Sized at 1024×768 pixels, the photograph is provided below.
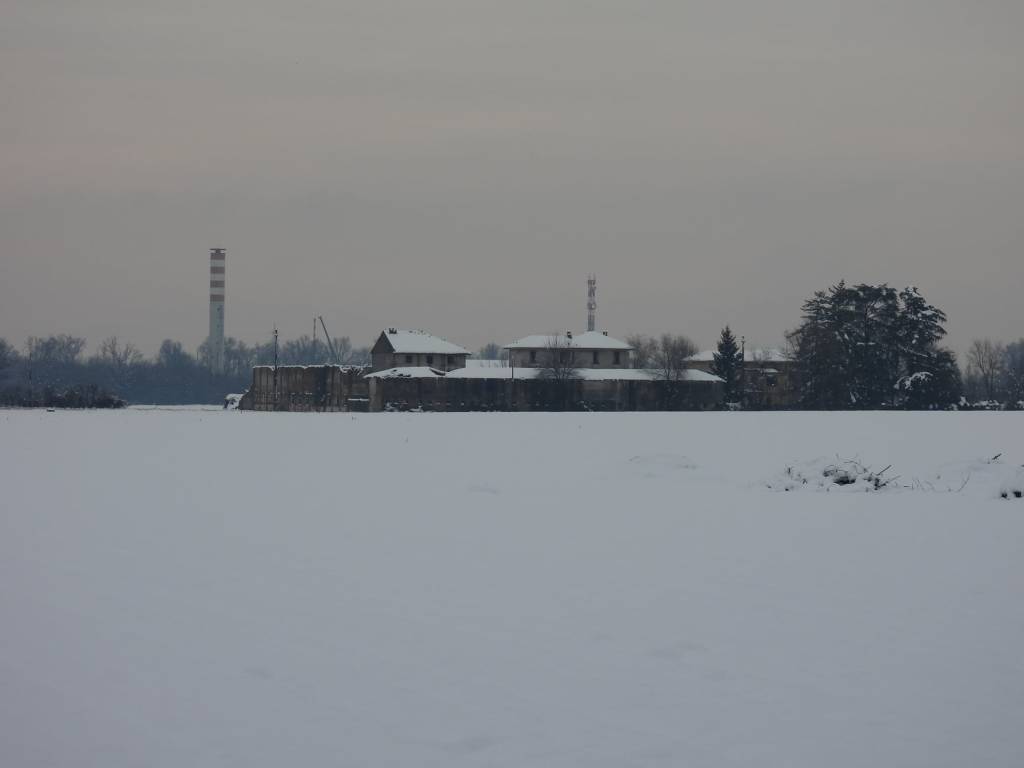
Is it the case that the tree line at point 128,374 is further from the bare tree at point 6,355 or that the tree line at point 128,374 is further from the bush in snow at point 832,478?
the bush in snow at point 832,478

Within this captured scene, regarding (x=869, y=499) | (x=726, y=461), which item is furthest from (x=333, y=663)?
(x=726, y=461)

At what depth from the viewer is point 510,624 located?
975cm

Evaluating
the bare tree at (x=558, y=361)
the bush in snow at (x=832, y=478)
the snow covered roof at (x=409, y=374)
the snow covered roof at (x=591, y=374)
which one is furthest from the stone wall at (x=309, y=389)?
the bush in snow at (x=832, y=478)

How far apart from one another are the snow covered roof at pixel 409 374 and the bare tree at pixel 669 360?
56.5ft

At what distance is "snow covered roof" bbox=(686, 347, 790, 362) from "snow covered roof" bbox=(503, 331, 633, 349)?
22.0 metres

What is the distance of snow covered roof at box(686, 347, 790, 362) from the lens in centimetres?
11888

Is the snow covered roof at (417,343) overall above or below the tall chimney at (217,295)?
below

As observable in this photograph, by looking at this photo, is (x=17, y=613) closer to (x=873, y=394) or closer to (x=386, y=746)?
(x=386, y=746)

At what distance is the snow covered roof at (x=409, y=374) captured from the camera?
80.2m

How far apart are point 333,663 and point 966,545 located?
8220 millimetres

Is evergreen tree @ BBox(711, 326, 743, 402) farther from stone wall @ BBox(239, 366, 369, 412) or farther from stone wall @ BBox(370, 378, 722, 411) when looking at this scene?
stone wall @ BBox(239, 366, 369, 412)

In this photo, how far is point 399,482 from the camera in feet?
67.5

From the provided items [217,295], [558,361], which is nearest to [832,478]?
[558,361]

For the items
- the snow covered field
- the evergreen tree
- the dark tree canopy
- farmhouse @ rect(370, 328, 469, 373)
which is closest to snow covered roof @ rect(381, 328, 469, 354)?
farmhouse @ rect(370, 328, 469, 373)
